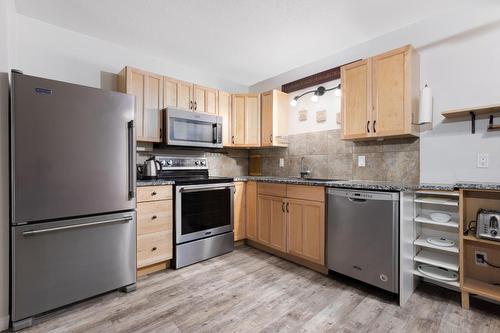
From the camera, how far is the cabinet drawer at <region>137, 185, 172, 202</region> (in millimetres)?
2307

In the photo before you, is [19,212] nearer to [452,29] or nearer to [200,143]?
[200,143]

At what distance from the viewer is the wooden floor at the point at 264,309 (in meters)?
1.67

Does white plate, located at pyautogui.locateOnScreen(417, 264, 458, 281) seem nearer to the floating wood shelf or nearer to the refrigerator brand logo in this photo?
Answer: the floating wood shelf

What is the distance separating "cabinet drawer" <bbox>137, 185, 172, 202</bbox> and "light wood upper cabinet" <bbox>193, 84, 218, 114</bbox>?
1.19 metres

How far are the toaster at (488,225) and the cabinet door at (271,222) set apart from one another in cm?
165

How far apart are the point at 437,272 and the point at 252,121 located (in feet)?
8.78

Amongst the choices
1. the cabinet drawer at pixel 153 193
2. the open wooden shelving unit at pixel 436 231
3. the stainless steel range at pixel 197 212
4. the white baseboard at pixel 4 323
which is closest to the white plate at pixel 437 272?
the open wooden shelving unit at pixel 436 231

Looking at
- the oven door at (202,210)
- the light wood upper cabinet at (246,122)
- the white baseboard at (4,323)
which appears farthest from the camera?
the light wood upper cabinet at (246,122)

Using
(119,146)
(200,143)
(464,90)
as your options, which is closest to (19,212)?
(119,146)

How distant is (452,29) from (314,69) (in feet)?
4.79

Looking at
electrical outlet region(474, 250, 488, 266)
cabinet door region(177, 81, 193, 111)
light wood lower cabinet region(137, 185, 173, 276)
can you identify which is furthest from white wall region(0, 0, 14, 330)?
electrical outlet region(474, 250, 488, 266)

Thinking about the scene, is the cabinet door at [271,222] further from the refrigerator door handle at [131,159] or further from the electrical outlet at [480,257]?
the electrical outlet at [480,257]

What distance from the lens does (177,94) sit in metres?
2.99

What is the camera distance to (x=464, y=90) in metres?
2.10
